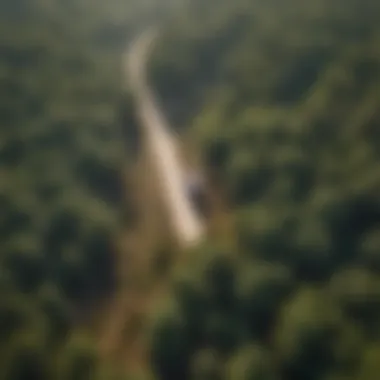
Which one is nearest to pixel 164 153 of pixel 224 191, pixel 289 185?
pixel 224 191

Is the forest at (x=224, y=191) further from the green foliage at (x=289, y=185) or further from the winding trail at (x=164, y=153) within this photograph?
the winding trail at (x=164, y=153)

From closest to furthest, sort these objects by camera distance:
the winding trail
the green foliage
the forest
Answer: the green foliage
the forest
the winding trail

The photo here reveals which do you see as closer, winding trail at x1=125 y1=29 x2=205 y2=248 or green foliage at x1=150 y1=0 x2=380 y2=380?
green foliage at x1=150 y1=0 x2=380 y2=380

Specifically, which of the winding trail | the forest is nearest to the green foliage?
the forest

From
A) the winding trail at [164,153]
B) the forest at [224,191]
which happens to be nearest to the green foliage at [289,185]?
the forest at [224,191]

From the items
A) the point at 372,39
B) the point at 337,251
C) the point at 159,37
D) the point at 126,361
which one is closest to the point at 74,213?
the point at 126,361

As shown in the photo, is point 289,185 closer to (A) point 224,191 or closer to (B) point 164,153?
(A) point 224,191

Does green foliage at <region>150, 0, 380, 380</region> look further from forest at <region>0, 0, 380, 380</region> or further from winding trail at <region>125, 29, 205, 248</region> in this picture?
winding trail at <region>125, 29, 205, 248</region>
